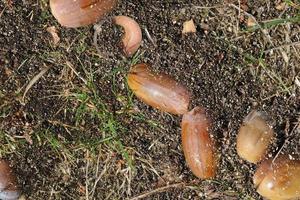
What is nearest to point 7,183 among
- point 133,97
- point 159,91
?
point 133,97

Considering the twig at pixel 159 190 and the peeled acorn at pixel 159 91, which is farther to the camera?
the twig at pixel 159 190

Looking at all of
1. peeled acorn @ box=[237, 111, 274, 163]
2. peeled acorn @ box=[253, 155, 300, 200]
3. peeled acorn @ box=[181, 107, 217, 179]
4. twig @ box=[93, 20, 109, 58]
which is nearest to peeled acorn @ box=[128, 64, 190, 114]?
peeled acorn @ box=[181, 107, 217, 179]

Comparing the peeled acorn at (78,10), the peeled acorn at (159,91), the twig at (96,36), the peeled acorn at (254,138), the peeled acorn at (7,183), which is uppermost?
the peeled acorn at (78,10)

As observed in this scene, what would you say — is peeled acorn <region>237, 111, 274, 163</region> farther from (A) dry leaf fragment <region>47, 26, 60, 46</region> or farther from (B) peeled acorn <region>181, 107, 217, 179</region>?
(A) dry leaf fragment <region>47, 26, 60, 46</region>

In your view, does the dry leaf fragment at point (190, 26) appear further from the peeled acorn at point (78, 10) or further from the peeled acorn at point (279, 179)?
the peeled acorn at point (279, 179)

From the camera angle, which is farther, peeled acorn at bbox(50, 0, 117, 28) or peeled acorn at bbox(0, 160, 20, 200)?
peeled acorn at bbox(0, 160, 20, 200)

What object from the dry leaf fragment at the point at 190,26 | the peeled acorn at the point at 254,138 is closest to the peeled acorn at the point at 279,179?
the peeled acorn at the point at 254,138

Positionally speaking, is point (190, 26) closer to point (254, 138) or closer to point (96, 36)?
point (96, 36)
